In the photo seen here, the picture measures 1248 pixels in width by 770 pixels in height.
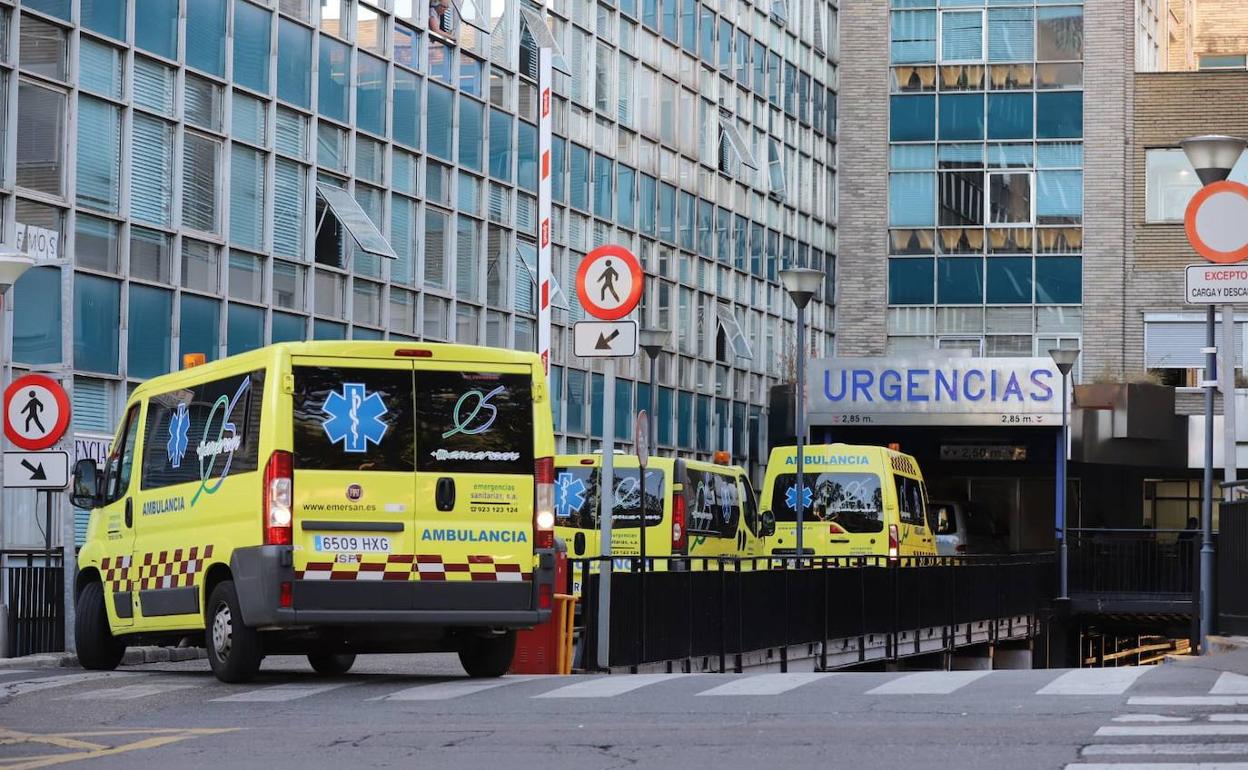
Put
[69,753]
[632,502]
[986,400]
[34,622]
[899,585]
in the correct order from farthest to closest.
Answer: [986,400] → [899,585] → [632,502] → [34,622] → [69,753]

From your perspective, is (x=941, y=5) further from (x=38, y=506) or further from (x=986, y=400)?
(x=38, y=506)

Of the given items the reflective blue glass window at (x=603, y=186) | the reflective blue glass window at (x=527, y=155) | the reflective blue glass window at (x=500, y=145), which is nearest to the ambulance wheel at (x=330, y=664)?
the reflective blue glass window at (x=500, y=145)

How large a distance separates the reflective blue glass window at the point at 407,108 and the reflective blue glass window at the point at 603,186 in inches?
300

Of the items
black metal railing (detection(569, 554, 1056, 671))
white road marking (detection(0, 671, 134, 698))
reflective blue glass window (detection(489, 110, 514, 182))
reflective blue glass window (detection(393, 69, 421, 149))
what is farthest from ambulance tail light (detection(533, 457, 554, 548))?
reflective blue glass window (detection(489, 110, 514, 182))

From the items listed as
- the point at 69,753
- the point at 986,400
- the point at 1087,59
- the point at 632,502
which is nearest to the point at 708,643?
the point at 632,502

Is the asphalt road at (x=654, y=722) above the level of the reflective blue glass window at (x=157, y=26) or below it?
below

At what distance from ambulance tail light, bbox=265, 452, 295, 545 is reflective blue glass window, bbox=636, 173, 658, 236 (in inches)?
1190

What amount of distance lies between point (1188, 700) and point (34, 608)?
1173 centimetres

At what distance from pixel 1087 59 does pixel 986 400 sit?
14.0 metres

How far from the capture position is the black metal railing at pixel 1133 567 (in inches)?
1543

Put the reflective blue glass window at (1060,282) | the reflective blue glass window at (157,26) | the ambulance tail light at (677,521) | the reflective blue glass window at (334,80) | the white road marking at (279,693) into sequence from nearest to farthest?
the white road marking at (279,693), the ambulance tail light at (677,521), the reflective blue glass window at (157,26), the reflective blue glass window at (334,80), the reflective blue glass window at (1060,282)

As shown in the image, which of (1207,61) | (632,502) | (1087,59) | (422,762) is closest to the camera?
(422,762)

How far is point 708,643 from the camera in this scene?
2142 centimetres

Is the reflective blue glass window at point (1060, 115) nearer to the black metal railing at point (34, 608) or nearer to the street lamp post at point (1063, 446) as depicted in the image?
the street lamp post at point (1063, 446)
